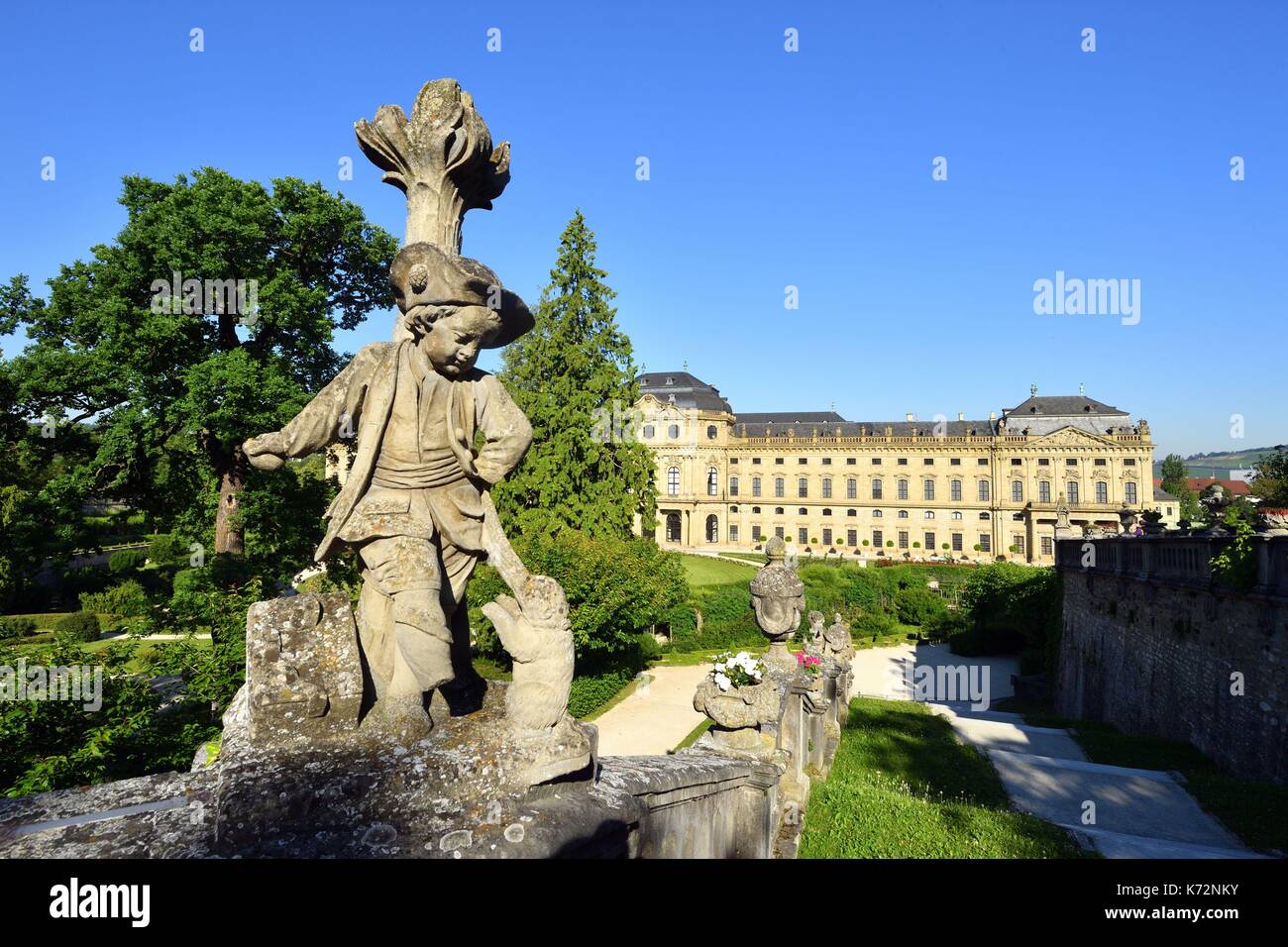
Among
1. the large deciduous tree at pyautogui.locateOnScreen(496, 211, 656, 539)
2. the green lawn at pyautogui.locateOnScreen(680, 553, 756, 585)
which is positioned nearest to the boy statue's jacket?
the large deciduous tree at pyautogui.locateOnScreen(496, 211, 656, 539)

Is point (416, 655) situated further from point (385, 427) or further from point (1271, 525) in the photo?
point (1271, 525)

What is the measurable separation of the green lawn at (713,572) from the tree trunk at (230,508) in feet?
73.2

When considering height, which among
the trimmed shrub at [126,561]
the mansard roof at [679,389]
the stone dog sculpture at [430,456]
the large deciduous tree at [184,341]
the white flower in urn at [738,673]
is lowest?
the trimmed shrub at [126,561]

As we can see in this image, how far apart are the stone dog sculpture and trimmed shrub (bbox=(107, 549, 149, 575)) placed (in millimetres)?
36142

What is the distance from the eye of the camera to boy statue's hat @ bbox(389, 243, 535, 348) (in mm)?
3885

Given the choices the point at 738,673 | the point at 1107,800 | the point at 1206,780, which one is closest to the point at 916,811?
the point at 738,673

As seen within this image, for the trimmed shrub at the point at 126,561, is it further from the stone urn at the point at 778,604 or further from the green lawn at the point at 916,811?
the green lawn at the point at 916,811

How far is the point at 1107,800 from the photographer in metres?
11.3

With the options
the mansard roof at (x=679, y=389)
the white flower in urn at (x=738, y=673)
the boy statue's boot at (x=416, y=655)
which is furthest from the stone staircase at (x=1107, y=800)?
the mansard roof at (x=679, y=389)

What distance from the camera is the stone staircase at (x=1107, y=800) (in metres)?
8.80

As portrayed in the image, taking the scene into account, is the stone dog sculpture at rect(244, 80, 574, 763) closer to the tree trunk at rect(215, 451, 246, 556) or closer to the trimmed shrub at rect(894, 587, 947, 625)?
the tree trunk at rect(215, 451, 246, 556)

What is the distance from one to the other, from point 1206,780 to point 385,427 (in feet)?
46.4
